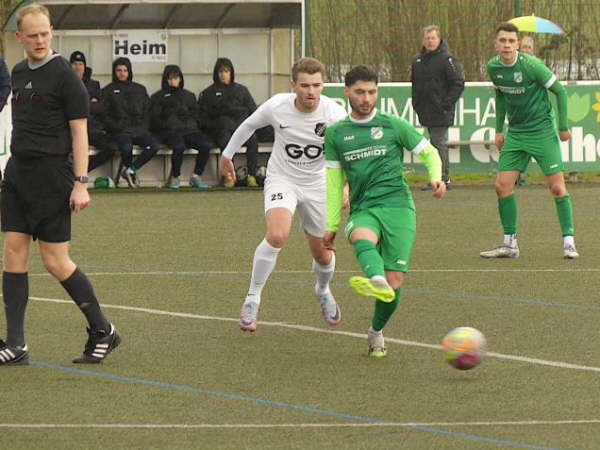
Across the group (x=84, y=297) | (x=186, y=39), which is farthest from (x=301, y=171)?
(x=186, y=39)

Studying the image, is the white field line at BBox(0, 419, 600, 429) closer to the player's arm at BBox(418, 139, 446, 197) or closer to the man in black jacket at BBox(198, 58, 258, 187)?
the player's arm at BBox(418, 139, 446, 197)

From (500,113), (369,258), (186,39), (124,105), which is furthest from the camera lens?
(186,39)

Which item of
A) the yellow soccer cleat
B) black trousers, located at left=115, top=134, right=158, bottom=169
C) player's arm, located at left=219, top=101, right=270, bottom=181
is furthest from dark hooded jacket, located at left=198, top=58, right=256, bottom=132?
the yellow soccer cleat

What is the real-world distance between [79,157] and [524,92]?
654 centimetres

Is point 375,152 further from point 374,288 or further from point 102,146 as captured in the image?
point 102,146

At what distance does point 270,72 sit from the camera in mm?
24828

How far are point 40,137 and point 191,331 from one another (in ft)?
6.77

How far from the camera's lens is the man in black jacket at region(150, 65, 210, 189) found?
22.9m

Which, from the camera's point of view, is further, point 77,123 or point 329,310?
point 329,310

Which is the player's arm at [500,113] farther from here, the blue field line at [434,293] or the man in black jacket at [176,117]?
the man in black jacket at [176,117]

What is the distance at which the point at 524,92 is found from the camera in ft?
46.9

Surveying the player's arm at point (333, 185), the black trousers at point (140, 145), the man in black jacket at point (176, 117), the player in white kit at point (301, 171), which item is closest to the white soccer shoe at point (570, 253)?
the player in white kit at point (301, 171)

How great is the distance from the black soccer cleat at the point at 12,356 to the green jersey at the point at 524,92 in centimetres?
665

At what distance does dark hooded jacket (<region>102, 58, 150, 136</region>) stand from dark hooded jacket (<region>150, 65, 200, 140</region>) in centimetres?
20
